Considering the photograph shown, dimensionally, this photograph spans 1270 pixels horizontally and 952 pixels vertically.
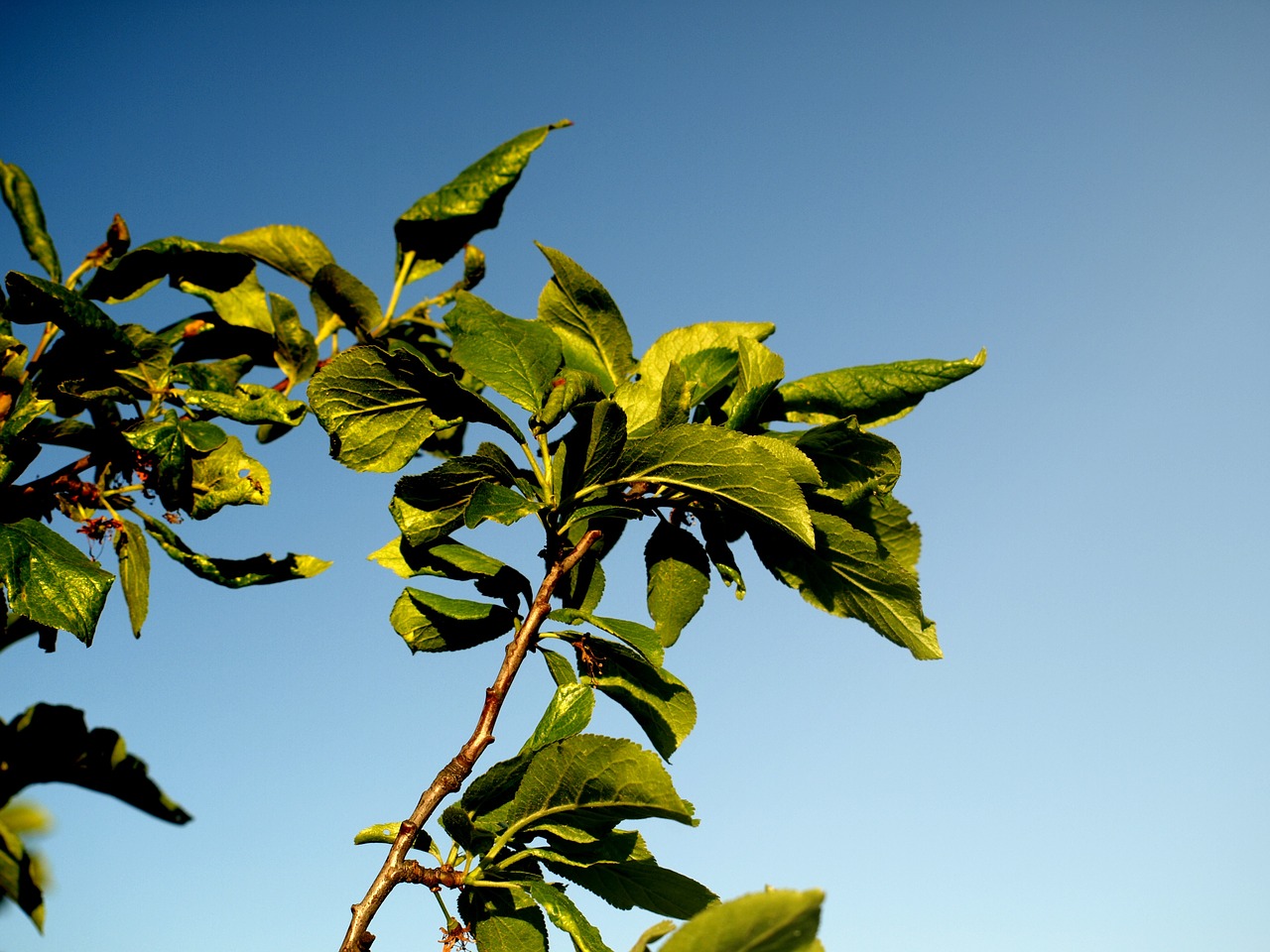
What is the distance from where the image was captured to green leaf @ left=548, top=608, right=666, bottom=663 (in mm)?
1591

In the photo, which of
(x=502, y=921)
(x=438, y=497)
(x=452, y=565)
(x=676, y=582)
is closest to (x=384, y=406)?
(x=438, y=497)

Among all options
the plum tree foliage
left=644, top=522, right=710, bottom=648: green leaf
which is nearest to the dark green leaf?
the plum tree foliage

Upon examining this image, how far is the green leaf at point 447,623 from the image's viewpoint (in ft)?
5.57

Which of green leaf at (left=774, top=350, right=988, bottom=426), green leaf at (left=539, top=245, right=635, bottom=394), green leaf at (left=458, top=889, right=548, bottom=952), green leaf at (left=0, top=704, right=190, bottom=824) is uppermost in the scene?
green leaf at (left=539, top=245, right=635, bottom=394)

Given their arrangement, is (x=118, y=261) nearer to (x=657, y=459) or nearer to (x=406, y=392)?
(x=406, y=392)

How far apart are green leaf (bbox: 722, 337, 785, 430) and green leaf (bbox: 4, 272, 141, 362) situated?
1.26 meters

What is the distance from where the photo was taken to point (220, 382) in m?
2.11

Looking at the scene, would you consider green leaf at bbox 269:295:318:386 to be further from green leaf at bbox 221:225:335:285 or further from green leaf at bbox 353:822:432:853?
green leaf at bbox 353:822:432:853

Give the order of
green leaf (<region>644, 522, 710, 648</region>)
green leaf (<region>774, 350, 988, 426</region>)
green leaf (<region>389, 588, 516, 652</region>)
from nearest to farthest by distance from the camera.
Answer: green leaf (<region>389, 588, 516, 652</region>) < green leaf (<region>774, 350, 988, 426</region>) < green leaf (<region>644, 522, 710, 648</region>)

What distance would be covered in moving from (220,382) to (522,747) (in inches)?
45.7

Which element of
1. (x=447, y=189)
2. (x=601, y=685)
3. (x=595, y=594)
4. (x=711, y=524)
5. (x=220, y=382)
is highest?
(x=447, y=189)

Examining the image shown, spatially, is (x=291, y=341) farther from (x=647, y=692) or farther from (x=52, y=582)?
(x=647, y=692)

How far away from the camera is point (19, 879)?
5.01 feet

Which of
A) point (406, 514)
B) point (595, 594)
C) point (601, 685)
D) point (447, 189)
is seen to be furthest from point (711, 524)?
point (447, 189)
